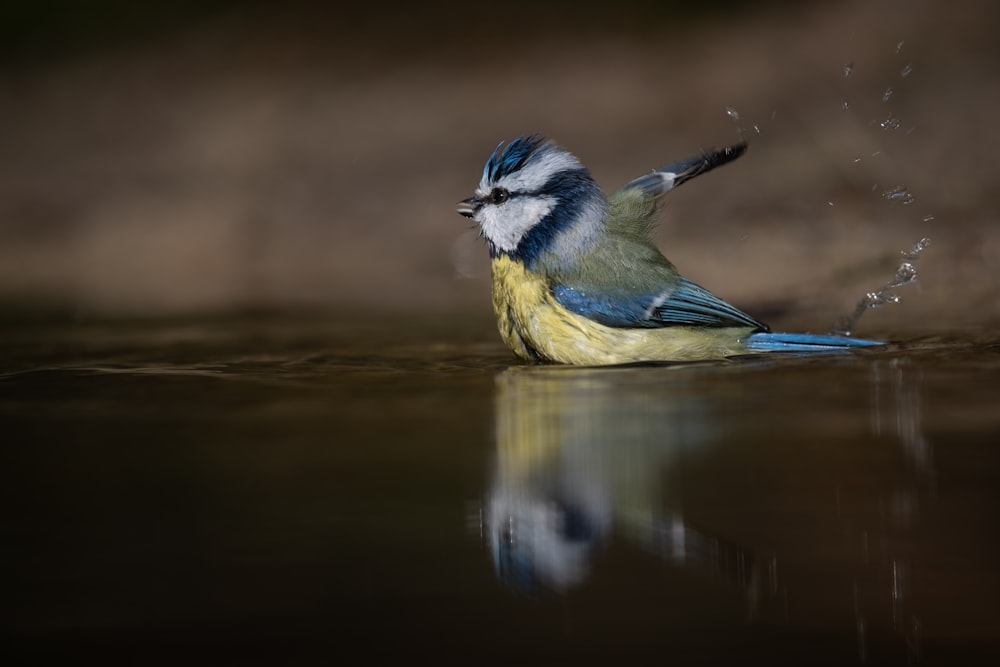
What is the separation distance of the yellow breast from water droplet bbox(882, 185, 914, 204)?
9.07 feet

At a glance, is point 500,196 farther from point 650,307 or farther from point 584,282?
point 650,307

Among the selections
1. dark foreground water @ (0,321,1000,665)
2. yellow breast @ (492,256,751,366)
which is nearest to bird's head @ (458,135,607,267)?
yellow breast @ (492,256,751,366)

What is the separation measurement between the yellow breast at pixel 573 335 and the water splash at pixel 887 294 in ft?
2.70

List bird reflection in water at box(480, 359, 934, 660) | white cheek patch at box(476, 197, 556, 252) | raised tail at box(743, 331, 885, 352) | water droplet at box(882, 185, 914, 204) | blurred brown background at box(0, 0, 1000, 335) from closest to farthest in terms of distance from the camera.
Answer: bird reflection in water at box(480, 359, 934, 660)
raised tail at box(743, 331, 885, 352)
white cheek patch at box(476, 197, 556, 252)
blurred brown background at box(0, 0, 1000, 335)
water droplet at box(882, 185, 914, 204)

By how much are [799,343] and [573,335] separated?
78cm

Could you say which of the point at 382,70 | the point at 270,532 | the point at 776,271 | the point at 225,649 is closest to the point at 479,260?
the point at 776,271

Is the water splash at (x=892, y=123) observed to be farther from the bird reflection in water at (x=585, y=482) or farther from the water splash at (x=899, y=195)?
the bird reflection in water at (x=585, y=482)

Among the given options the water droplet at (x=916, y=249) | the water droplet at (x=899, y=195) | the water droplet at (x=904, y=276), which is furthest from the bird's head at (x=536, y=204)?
the water droplet at (x=899, y=195)

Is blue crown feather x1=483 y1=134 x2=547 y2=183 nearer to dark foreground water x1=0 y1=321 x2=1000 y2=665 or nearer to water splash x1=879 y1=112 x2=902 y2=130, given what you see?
dark foreground water x1=0 y1=321 x2=1000 y2=665

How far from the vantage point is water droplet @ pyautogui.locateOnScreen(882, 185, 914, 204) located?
6.79m

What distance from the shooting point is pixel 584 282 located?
14.0 feet

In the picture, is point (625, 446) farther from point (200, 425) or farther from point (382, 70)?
point (382, 70)

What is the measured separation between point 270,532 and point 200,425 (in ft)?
3.44

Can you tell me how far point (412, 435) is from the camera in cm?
325
